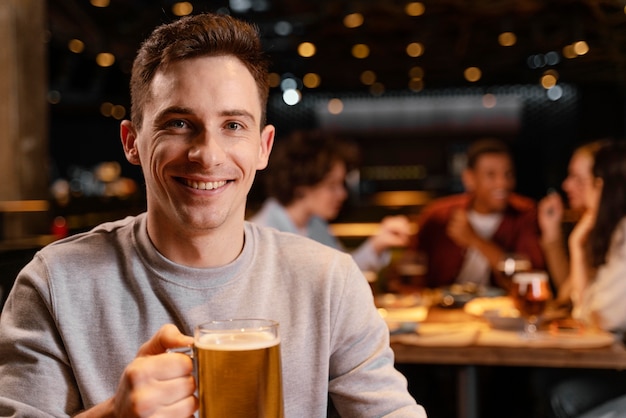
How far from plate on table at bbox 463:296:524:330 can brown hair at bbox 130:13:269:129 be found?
175 centimetres

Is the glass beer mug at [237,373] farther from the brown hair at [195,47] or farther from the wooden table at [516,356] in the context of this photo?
the wooden table at [516,356]

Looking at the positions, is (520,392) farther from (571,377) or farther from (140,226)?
(140,226)

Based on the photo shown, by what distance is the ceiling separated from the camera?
6.39 metres

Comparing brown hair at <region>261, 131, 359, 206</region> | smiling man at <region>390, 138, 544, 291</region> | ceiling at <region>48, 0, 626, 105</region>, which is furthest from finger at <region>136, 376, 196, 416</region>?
ceiling at <region>48, 0, 626, 105</region>

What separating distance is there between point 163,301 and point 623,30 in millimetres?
6350

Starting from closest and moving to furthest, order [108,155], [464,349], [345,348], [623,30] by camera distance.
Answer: [345,348], [464,349], [623,30], [108,155]

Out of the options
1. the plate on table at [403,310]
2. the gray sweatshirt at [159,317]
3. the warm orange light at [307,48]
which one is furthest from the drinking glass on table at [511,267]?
the warm orange light at [307,48]

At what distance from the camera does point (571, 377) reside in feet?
10.3

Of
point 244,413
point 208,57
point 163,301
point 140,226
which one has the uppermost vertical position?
point 208,57

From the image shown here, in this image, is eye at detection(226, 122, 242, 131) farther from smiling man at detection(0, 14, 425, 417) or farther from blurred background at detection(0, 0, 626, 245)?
blurred background at detection(0, 0, 626, 245)

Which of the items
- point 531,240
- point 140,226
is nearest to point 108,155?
point 531,240

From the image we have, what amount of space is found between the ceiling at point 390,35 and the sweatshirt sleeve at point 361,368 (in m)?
3.86

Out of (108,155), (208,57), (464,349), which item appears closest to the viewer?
(208,57)

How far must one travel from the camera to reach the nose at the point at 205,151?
46.4 inches
